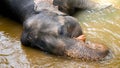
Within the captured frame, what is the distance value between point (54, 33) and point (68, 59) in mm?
393

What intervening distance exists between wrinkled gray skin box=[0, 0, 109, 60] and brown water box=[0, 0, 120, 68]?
0.28 feet

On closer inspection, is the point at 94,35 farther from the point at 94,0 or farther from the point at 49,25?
the point at 94,0

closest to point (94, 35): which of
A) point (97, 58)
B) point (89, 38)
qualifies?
point (89, 38)

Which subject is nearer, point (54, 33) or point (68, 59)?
point (68, 59)

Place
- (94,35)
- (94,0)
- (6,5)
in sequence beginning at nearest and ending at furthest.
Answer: (94,35) < (6,5) < (94,0)

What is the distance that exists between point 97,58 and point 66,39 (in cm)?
47

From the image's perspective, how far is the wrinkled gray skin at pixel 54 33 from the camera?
362 centimetres

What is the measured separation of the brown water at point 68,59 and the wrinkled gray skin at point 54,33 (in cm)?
8

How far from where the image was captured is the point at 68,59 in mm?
3631

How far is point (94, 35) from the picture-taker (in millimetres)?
4227

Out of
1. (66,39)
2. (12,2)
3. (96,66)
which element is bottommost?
(96,66)

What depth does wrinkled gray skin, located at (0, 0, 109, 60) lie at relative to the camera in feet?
11.9

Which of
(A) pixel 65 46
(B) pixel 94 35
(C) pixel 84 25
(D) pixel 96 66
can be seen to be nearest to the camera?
(D) pixel 96 66

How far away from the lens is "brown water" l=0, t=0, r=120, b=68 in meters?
3.55
